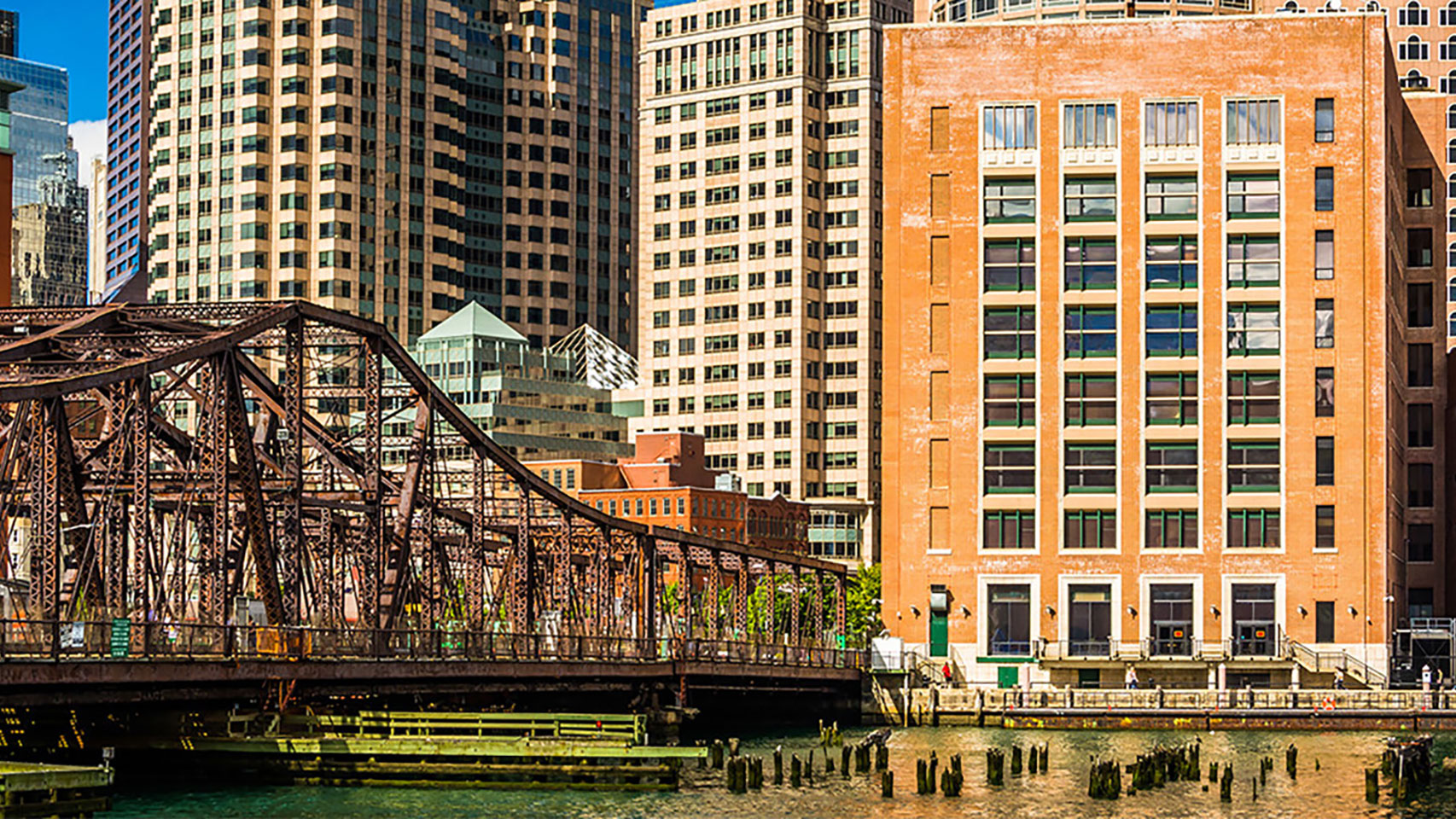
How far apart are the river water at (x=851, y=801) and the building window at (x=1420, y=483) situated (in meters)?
77.6

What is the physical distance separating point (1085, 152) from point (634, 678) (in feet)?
169

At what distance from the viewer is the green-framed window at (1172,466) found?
140 meters

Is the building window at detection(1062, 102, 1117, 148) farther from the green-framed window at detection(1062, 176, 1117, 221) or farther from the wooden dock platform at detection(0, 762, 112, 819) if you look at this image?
the wooden dock platform at detection(0, 762, 112, 819)

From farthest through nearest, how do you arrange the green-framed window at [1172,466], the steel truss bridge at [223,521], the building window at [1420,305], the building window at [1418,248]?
1. the building window at [1418,248]
2. the building window at [1420,305]
3. the green-framed window at [1172,466]
4. the steel truss bridge at [223,521]

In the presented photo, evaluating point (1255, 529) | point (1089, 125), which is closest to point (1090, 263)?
point (1089, 125)

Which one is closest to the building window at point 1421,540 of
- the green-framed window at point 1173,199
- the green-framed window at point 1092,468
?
the green-framed window at point 1092,468

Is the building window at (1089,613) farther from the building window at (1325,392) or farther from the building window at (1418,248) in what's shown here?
the building window at (1418,248)

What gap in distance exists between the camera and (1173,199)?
468 ft

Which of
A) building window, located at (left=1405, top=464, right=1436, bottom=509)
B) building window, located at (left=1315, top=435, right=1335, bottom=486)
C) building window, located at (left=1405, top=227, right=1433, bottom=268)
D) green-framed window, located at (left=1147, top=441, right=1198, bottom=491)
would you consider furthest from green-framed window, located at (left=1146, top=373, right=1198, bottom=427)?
building window, located at (left=1405, top=464, right=1436, bottom=509)

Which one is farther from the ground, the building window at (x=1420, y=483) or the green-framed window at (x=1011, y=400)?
the green-framed window at (x=1011, y=400)

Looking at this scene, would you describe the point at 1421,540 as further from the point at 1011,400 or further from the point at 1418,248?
the point at 1011,400

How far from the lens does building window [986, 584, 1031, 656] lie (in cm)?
13975

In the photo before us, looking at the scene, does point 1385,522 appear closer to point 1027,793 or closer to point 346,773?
point 1027,793

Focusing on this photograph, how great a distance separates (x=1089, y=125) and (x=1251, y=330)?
49.4 feet
